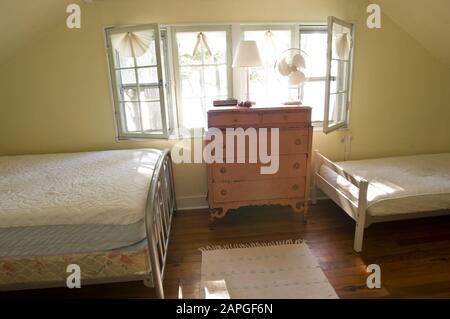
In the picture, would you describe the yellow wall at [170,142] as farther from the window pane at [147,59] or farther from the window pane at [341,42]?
the window pane at [147,59]

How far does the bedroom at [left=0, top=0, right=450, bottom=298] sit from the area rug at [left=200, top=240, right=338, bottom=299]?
28 millimetres

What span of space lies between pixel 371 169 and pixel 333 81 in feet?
3.00

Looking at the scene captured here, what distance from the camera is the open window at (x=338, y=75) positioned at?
249 centimetres

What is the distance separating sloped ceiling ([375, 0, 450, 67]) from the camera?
229 centimetres

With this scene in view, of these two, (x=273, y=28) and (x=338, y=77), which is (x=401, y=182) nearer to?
(x=338, y=77)

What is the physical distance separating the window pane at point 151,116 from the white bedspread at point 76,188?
321 millimetres

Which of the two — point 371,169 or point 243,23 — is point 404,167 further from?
point 243,23

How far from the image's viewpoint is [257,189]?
2.54m

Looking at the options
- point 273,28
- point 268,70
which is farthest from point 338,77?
point 273,28

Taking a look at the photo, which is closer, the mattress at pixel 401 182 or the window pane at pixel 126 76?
the mattress at pixel 401 182

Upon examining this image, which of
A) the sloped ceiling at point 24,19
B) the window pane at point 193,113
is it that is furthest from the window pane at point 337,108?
the sloped ceiling at point 24,19

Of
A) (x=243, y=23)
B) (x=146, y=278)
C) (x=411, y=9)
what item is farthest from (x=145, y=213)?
(x=411, y=9)
